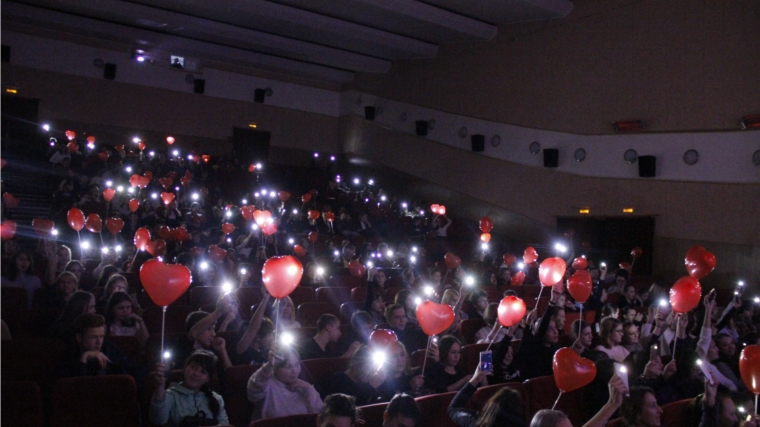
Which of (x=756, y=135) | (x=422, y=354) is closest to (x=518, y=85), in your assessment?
(x=756, y=135)

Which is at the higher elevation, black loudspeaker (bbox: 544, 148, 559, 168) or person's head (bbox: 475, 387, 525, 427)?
black loudspeaker (bbox: 544, 148, 559, 168)

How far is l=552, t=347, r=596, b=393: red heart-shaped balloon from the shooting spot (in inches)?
135

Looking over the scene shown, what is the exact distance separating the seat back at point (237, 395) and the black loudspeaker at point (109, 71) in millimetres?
14460

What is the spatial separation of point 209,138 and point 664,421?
1598cm

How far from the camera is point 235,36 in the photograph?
1477 centimetres

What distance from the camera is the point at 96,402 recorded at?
3.29m

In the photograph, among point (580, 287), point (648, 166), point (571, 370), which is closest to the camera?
point (571, 370)

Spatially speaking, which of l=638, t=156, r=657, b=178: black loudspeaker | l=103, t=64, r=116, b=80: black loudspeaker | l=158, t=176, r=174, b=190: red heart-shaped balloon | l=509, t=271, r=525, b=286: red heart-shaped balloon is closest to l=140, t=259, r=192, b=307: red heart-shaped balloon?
l=509, t=271, r=525, b=286: red heart-shaped balloon

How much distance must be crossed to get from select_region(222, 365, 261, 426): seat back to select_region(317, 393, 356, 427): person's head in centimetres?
113

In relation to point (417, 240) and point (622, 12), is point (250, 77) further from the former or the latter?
point (622, 12)

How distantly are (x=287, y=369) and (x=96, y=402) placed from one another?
1081 mm

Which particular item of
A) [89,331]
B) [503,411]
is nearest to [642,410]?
[503,411]

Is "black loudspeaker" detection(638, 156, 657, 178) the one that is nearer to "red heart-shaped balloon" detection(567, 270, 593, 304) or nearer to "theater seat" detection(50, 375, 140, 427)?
"red heart-shaped balloon" detection(567, 270, 593, 304)

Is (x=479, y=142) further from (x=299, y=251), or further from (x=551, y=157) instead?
(x=299, y=251)
